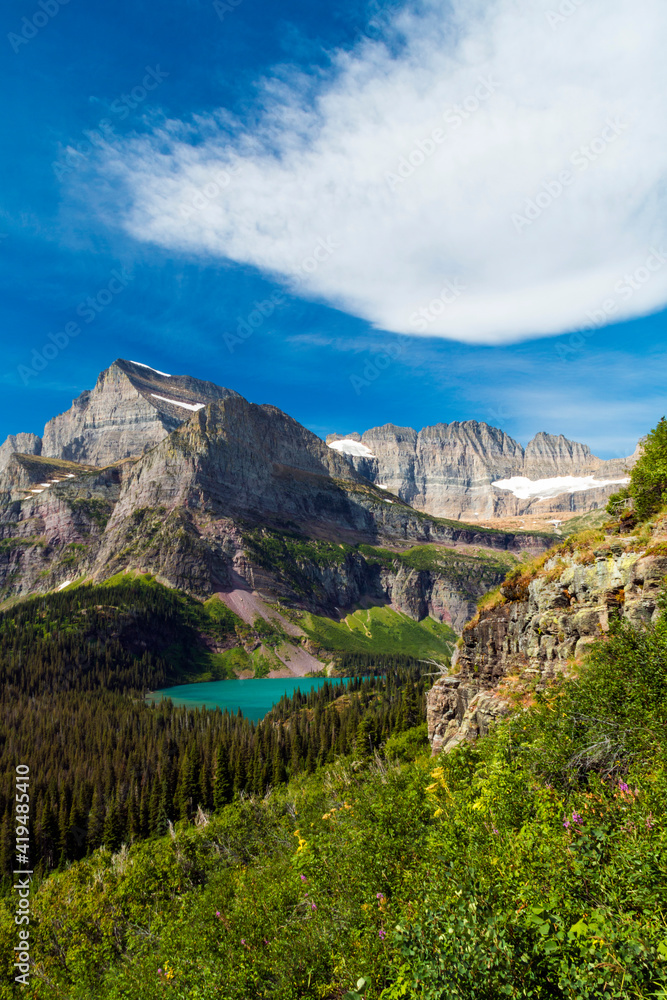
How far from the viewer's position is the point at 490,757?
18859 mm

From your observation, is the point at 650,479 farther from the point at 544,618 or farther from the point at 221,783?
the point at 221,783

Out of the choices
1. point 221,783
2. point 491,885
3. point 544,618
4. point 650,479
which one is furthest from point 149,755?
point 491,885

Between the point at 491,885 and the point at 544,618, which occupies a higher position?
the point at 544,618

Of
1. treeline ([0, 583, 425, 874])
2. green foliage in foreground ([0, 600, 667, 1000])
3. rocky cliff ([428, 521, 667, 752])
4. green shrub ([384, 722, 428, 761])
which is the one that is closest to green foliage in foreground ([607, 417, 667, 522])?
rocky cliff ([428, 521, 667, 752])

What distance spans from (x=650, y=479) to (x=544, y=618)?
30.5 feet

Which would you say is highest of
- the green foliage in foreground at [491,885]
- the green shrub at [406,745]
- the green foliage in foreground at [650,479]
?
the green foliage in foreground at [650,479]

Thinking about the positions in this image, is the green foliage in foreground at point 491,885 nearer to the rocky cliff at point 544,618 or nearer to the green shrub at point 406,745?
the rocky cliff at point 544,618

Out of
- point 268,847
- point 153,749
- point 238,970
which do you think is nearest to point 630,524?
point 238,970

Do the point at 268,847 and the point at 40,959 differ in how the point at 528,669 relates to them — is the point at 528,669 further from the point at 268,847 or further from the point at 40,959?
the point at 40,959

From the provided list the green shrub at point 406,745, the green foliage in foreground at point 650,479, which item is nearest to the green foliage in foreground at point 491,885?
the green foliage in foreground at point 650,479

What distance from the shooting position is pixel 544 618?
26.4m

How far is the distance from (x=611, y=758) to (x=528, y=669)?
1298 cm

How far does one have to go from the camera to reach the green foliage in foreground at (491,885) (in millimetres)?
Answer: 8273

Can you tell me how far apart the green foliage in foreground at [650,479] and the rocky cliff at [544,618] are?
1.98 meters
